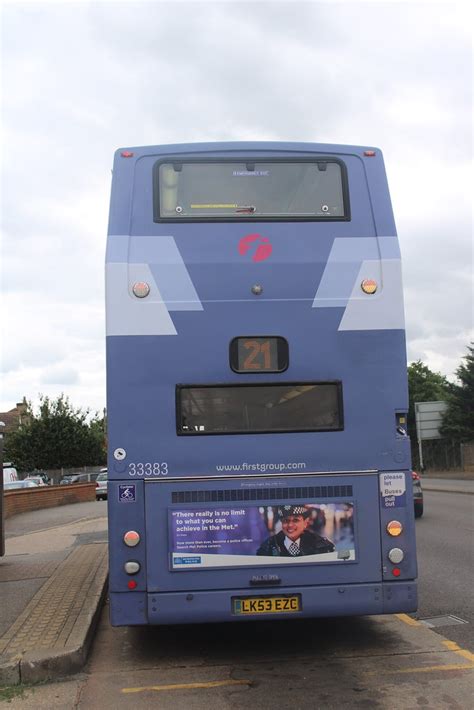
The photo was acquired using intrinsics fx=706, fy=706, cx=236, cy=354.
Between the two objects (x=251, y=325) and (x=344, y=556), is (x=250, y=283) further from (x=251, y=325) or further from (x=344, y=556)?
(x=344, y=556)

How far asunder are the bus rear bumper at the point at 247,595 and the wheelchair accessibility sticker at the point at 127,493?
723 mm

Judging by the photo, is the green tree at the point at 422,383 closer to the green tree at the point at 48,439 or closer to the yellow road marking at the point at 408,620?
the green tree at the point at 48,439

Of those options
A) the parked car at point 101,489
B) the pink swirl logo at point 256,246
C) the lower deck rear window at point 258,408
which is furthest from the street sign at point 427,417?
the pink swirl logo at point 256,246

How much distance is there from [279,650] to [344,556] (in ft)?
4.05

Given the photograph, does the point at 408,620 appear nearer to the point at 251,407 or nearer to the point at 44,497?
the point at 251,407

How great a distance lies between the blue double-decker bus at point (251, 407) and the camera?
5.60 m

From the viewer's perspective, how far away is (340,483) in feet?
18.8

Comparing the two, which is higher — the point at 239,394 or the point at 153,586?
the point at 239,394

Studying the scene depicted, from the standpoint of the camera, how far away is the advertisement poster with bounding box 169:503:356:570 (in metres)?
5.59

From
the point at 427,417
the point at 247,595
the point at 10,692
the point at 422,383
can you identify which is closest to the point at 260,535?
the point at 247,595

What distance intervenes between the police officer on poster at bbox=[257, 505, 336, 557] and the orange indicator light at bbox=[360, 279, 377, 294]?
187 centimetres

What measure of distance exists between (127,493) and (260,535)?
3.65ft

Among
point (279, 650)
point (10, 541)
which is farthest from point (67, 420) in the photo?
point (279, 650)

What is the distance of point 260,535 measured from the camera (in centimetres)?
564
